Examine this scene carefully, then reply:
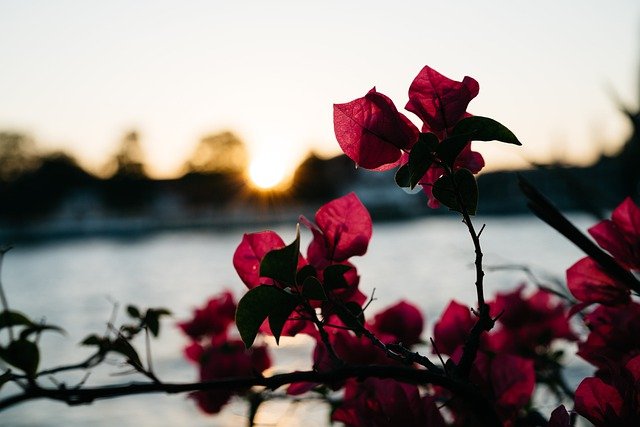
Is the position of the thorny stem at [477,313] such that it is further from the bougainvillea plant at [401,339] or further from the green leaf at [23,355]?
the green leaf at [23,355]

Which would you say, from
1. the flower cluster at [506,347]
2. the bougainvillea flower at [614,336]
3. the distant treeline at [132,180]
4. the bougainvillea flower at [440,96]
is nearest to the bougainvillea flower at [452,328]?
the flower cluster at [506,347]

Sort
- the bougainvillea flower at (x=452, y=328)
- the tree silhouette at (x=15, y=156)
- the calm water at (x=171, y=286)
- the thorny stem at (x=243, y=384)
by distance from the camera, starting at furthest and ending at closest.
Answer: the tree silhouette at (x=15, y=156), the calm water at (x=171, y=286), the bougainvillea flower at (x=452, y=328), the thorny stem at (x=243, y=384)

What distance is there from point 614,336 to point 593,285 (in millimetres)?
30

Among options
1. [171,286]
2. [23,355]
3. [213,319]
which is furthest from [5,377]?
[171,286]

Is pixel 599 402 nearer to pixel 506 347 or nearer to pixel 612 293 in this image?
pixel 612 293

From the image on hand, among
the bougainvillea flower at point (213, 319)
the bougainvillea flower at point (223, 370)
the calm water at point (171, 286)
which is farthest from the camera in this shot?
the calm water at point (171, 286)

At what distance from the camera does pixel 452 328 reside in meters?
0.53

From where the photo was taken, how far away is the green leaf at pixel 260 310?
301mm

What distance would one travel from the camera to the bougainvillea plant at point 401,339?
0.90 ft

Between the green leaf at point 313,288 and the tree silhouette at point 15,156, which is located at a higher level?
the green leaf at point 313,288

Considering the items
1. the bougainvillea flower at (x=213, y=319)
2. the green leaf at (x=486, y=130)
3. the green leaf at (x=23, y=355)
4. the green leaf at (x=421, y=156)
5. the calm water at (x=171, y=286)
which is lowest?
the calm water at (x=171, y=286)

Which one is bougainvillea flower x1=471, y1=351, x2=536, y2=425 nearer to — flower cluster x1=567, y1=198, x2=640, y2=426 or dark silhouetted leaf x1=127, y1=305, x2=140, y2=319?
flower cluster x1=567, y1=198, x2=640, y2=426

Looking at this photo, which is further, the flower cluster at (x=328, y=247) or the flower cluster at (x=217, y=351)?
the flower cluster at (x=217, y=351)

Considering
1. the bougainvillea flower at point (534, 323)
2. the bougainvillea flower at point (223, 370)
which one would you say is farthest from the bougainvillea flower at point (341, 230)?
the bougainvillea flower at point (534, 323)
